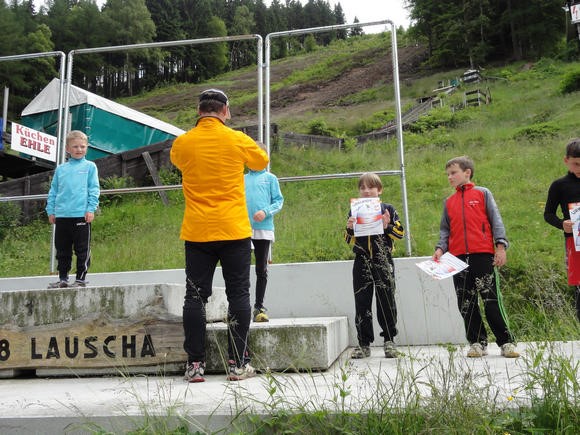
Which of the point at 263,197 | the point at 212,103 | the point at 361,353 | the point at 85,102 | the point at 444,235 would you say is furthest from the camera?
the point at 85,102

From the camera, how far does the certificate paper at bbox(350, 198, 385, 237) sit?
419 cm

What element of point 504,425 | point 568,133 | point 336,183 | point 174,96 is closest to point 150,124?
point 174,96

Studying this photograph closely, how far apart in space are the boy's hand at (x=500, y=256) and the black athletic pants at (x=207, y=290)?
1.71 meters

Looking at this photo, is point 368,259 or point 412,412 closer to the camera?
point 412,412

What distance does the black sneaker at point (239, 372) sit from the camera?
123 inches

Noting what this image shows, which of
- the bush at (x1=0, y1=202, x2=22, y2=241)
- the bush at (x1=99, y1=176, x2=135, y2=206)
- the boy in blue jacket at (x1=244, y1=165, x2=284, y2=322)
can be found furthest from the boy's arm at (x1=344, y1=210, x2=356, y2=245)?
the bush at (x1=0, y1=202, x2=22, y2=241)

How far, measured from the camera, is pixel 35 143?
572 centimetres

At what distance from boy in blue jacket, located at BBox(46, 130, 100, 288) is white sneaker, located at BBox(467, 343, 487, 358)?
2.79 m

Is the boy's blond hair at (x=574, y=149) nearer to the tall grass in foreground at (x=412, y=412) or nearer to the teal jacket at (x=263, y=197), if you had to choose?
the tall grass in foreground at (x=412, y=412)

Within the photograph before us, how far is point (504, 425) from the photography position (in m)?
2.17

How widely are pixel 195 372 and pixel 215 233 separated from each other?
76 centimetres

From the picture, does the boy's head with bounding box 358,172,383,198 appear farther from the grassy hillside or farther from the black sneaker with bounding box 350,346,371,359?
the grassy hillside

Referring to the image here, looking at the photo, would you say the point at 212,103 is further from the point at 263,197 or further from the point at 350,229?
the point at 350,229

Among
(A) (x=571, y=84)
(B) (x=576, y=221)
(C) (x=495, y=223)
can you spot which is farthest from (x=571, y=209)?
(A) (x=571, y=84)
